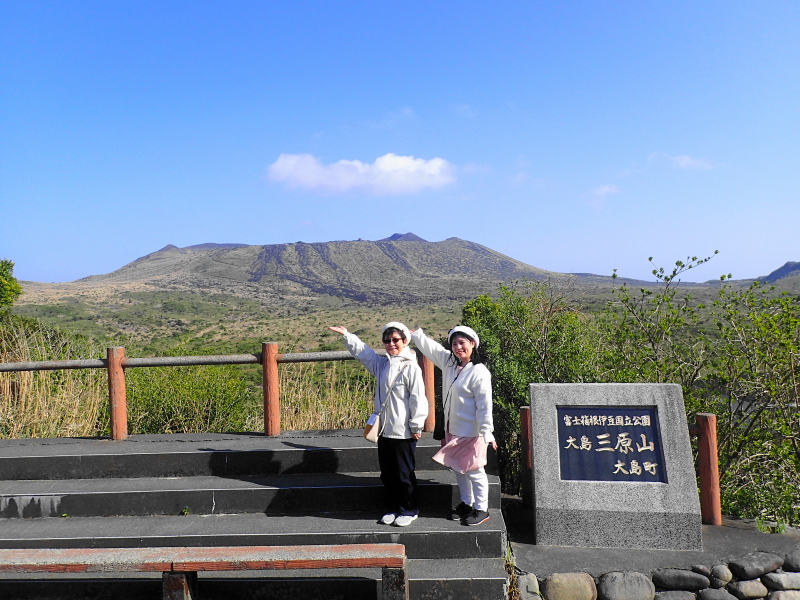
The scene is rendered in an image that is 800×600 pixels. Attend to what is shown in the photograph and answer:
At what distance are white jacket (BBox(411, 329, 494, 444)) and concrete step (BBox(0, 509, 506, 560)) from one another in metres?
0.72

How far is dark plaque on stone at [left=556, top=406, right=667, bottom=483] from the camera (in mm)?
4379

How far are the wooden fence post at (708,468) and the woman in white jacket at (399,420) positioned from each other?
2373mm

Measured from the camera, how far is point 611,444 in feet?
14.6

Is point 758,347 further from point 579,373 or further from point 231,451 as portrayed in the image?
point 231,451

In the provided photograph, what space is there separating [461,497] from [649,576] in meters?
1.42

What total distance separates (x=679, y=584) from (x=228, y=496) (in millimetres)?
3474

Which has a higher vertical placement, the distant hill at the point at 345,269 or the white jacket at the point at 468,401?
the distant hill at the point at 345,269

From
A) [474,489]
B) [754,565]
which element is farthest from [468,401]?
[754,565]

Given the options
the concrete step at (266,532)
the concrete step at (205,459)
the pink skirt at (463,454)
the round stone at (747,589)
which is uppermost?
the pink skirt at (463,454)

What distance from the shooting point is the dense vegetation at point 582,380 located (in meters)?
5.38

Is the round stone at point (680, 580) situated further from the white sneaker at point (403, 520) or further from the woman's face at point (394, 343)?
the woman's face at point (394, 343)

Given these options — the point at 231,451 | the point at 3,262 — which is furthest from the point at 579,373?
the point at 3,262

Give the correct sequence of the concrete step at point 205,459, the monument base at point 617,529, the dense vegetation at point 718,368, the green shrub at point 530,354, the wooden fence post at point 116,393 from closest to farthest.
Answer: the monument base at point 617,529
the concrete step at point 205,459
the dense vegetation at point 718,368
the wooden fence post at point 116,393
the green shrub at point 530,354

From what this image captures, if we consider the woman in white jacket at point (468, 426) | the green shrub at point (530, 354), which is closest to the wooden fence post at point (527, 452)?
the woman in white jacket at point (468, 426)
